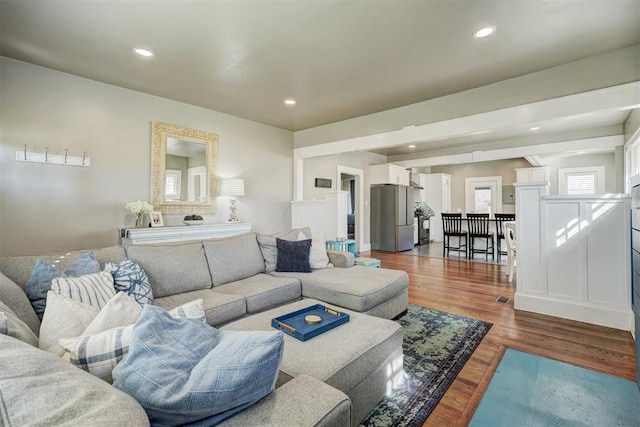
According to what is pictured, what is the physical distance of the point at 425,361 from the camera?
2209 mm

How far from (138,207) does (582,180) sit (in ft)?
30.8

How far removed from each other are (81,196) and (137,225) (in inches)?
26.1

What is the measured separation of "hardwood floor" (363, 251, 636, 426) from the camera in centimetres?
185

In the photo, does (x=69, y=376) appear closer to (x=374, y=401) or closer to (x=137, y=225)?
(x=374, y=401)

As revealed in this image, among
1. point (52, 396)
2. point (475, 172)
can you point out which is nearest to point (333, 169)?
point (475, 172)

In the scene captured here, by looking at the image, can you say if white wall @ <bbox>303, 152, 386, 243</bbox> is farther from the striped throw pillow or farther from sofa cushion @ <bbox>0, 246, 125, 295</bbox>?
the striped throw pillow

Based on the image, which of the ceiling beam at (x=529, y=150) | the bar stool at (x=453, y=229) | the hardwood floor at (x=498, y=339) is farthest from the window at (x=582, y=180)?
the hardwood floor at (x=498, y=339)

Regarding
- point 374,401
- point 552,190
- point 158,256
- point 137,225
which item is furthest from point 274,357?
point 552,190

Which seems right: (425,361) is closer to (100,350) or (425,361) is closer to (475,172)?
(100,350)

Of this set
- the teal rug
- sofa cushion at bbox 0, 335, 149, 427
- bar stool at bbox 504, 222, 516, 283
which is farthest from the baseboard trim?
sofa cushion at bbox 0, 335, 149, 427

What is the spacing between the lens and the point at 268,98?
416 cm

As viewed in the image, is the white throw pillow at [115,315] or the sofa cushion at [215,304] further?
the sofa cushion at [215,304]

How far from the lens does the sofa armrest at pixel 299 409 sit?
843mm

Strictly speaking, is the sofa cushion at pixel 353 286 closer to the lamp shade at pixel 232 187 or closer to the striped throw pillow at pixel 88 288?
the striped throw pillow at pixel 88 288
